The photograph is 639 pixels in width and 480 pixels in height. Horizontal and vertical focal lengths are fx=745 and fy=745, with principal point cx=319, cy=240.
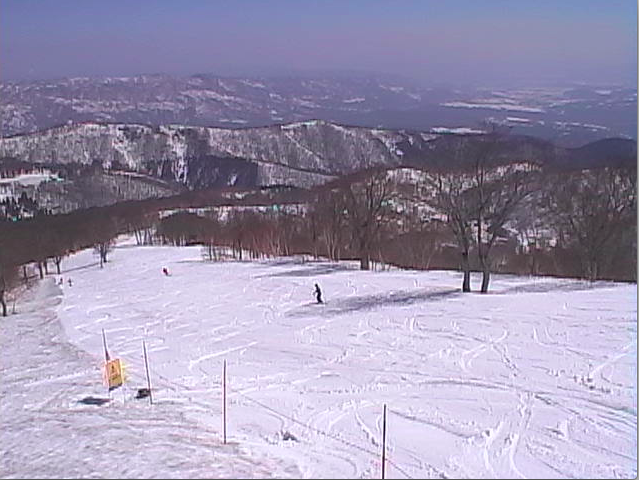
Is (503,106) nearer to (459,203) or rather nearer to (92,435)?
(459,203)

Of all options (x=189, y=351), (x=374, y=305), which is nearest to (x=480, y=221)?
(x=374, y=305)

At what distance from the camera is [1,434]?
14148mm

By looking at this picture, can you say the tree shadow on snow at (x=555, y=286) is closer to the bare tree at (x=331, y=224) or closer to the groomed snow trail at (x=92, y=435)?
the groomed snow trail at (x=92, y=435)

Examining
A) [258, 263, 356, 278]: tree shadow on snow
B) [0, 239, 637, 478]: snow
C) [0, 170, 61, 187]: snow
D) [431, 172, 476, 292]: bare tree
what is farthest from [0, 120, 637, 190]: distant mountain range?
[0, 239, 637, 478]: snow

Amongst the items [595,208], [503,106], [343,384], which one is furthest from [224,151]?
[343,384]

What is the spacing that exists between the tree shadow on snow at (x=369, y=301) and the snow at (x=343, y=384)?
121 millimetres

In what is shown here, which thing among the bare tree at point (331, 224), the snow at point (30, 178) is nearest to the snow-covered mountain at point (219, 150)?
the snow at point (30, 178)

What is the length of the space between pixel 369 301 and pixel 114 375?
11.7 meters

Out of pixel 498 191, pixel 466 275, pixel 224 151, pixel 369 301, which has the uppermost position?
pixel 498 191

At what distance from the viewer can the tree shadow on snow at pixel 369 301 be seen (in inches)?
1007

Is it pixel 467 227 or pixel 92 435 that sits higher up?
pixel 92 435

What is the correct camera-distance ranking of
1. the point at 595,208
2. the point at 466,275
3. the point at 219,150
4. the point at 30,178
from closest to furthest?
1. the point at 466,275
2. the point at 595,208
3. the point at 30,178
4. the point at 219,150

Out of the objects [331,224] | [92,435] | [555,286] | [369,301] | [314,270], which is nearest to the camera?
[92,435]

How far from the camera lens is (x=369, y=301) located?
1062 inches
